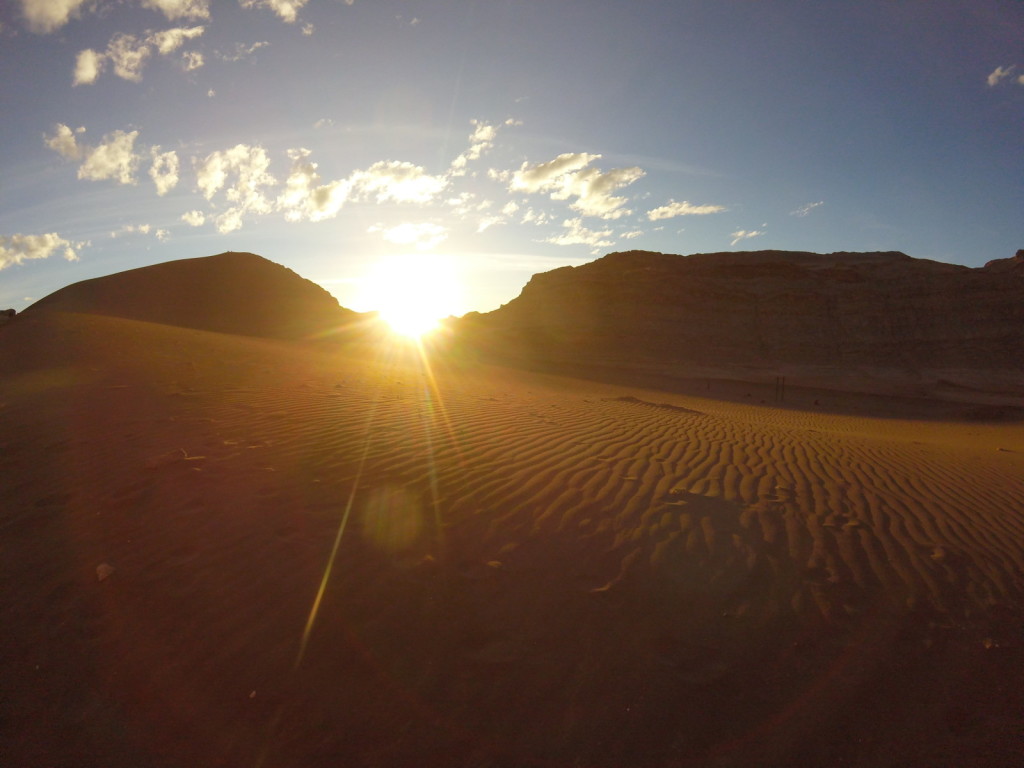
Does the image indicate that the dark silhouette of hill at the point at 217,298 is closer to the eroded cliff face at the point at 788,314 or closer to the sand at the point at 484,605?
the eroded cliff face at the point at 788,314

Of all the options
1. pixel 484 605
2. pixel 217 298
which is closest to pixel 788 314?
pixel 217 298

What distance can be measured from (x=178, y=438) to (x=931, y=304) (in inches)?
1840

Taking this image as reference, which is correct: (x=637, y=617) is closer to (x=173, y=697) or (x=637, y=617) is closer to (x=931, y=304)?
(x=173, y=697)

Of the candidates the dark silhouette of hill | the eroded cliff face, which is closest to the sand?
the dark silhouette of hill

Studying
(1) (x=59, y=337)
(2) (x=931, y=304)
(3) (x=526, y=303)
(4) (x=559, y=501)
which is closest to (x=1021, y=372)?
(2) (x=931, y=304)

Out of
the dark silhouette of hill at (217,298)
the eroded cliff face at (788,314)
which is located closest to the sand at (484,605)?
the dark silhouette of hill at (217,298)

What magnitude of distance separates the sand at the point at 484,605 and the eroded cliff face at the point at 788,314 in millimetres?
31736

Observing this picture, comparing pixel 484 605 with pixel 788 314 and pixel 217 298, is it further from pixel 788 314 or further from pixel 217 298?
pixel 788 314

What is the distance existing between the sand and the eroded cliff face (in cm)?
3174

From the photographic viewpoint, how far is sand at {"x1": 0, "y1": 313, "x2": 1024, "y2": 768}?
2.79 metres

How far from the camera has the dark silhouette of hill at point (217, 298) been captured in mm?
28547

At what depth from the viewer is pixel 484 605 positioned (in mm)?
3713

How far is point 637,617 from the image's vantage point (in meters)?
3.65

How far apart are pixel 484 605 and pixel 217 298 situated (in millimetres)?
35902
